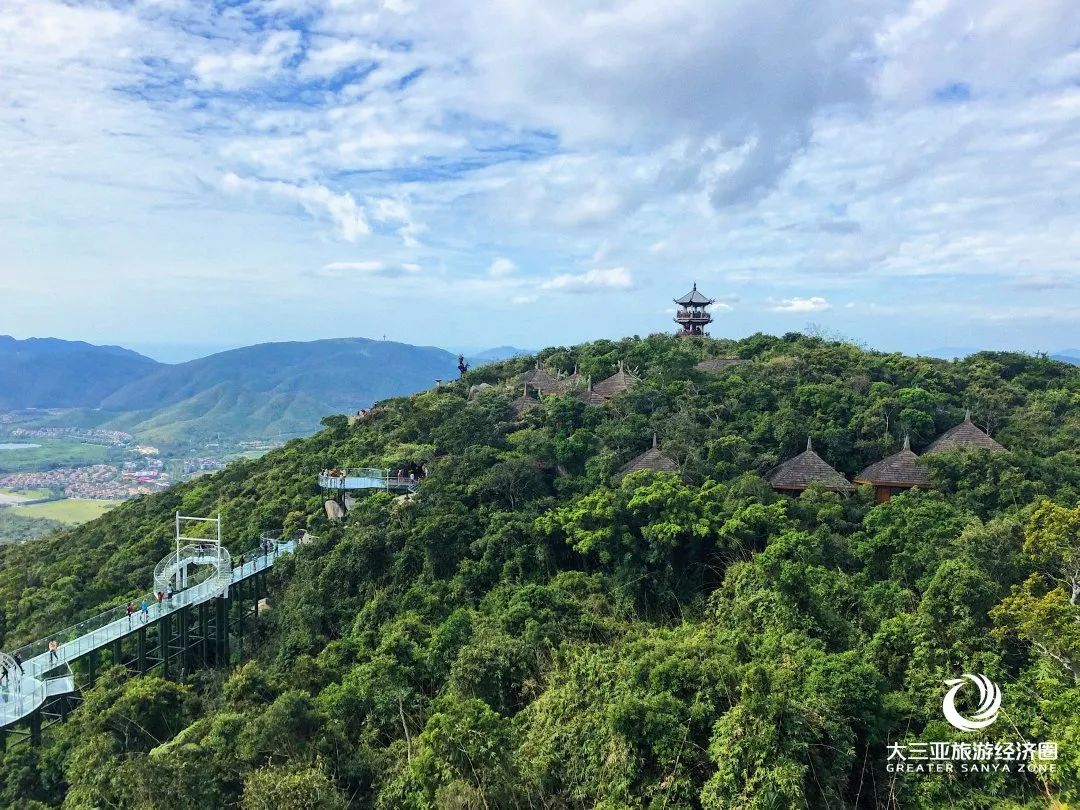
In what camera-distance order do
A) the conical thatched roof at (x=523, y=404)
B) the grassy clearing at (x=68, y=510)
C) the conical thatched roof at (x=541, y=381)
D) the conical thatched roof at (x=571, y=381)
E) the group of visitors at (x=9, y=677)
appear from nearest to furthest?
1. the group of visitors at (x=9, y=677)
2. the conical thatched roof at (x=523, y=404)
3. the conical thatched roof at (x=571, y=381)
4. the conical thatched roof at (x=541, y=381)
5. the grassy clearing at (x=68, y=510)

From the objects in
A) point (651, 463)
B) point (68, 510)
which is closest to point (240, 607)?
point (651, 463)

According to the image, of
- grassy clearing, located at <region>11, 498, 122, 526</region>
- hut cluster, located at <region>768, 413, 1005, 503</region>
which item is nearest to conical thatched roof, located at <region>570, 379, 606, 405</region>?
hut cluster, located at <region>768, 413, 1005, 503</region>

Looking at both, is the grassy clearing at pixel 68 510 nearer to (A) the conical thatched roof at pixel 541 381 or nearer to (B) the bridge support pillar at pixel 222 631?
(A) the conical thatched roof at pixel 541 381

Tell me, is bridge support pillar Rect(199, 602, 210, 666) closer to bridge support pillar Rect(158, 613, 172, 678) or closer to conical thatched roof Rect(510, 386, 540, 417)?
bridge support pillar Rect(158, 613, 172, 678)

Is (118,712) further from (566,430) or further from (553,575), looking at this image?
(566,430)

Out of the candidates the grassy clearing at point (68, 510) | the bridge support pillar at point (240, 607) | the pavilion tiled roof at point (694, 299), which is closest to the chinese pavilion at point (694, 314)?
the pavilion tiled roof at point (694, 299)

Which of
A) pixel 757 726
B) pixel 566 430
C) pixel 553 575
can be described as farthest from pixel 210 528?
pixel 757 726
